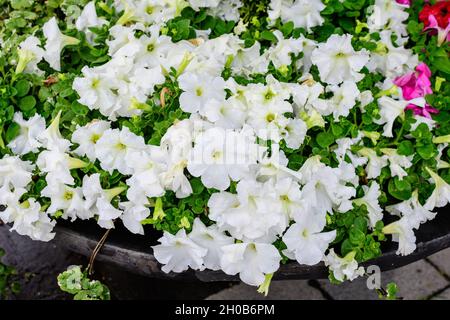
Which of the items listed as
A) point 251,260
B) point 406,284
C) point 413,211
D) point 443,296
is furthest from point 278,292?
point 251,260

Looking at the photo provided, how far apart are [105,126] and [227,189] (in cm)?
34

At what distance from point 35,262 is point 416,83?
68.4 inches

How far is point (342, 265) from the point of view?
147cm

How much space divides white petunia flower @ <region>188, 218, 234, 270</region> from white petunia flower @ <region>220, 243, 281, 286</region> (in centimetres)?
4

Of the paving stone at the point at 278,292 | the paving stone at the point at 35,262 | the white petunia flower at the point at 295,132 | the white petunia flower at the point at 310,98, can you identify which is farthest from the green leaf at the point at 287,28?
the paving stone at the point at 35,262

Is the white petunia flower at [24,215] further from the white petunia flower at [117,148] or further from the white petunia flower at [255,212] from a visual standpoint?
the white petunia flower at [255,212]

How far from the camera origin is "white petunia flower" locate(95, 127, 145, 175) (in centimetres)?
146

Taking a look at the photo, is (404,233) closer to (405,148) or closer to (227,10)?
(405,148)

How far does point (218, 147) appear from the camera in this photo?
137 cm

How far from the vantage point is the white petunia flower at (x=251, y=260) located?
1.38 m

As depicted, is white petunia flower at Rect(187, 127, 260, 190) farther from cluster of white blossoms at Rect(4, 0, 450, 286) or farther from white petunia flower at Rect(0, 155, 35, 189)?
white petunia flower at Rect(0, 155, 35, 189)

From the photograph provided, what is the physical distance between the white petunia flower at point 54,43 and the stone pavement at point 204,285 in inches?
46.0
